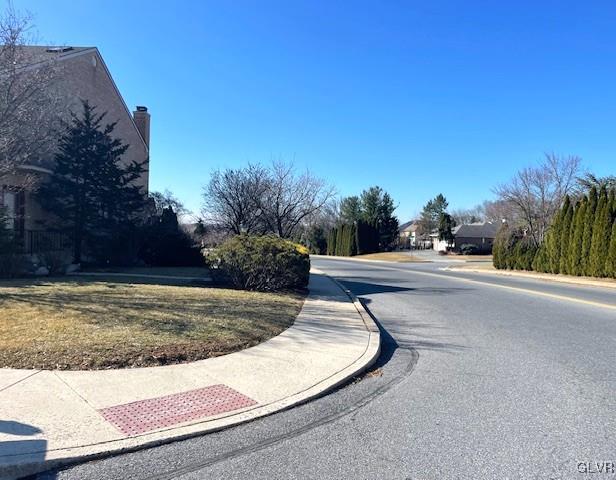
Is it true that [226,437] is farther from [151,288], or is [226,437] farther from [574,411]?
[151,288]

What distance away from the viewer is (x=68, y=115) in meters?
20.3

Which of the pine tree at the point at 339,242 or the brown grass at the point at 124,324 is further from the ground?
the pine tree at the point at 339,242

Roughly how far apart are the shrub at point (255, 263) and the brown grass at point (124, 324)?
1.92 meters

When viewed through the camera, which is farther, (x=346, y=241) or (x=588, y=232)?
(x=346, y=241)

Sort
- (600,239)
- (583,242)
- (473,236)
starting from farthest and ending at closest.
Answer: (473,236)
(583,242)
(600,239)

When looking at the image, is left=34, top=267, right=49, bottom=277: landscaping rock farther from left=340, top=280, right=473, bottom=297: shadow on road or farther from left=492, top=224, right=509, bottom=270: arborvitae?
left=492, top=224, right=509, bottom=270: arborvitae

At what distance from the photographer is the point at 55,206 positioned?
59.4 ft

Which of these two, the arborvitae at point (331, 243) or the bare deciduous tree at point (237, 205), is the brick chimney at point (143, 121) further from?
the arborvitae at point (331, 243)

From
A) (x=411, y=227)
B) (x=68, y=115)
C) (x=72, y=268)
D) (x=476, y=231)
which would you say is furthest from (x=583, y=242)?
(x=411, y=227)

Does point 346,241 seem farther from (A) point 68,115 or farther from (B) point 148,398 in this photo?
(B) point 148,398

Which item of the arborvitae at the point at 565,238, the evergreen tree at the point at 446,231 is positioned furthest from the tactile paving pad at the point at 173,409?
the evergreen tree at the point at 446,231

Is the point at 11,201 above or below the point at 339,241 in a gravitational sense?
above

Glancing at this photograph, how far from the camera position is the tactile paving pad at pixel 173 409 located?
13.5ft

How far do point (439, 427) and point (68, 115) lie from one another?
20810mm
